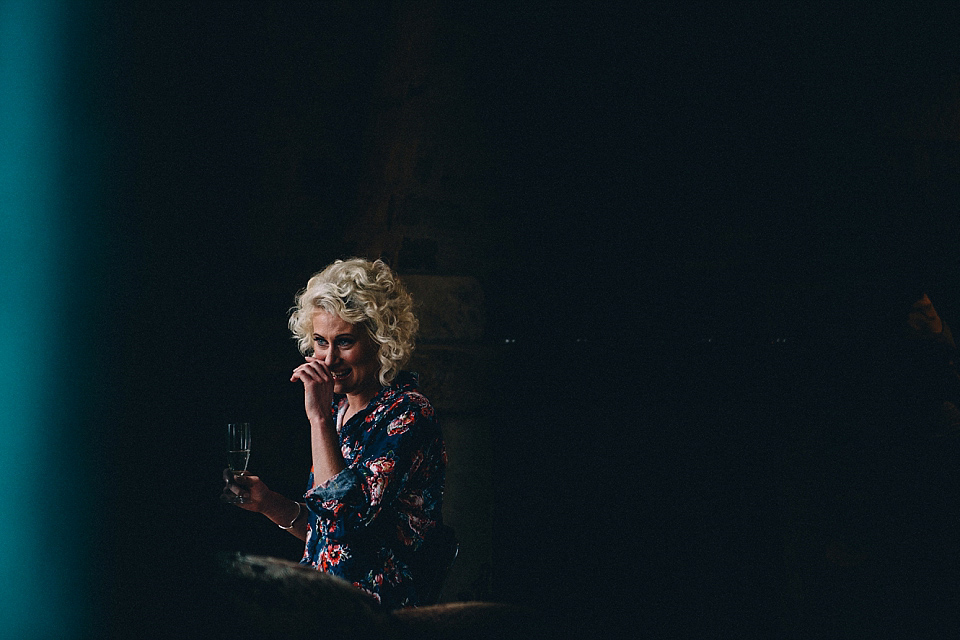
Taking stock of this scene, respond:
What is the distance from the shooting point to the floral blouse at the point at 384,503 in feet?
6.23

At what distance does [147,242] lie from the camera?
104cm

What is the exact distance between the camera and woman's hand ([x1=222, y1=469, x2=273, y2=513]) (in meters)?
2.00

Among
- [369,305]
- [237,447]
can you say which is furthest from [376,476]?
[369,305]

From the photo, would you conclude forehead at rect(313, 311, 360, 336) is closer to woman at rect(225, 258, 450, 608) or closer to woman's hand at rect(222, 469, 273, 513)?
woman at rect(225, 258, 450, 608)

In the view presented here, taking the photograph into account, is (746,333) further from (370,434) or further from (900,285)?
(370,434)

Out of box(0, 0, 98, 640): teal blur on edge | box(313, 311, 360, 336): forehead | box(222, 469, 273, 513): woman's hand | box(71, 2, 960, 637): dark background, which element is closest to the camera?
box(0, 0, 98, 640): teal blur on edge

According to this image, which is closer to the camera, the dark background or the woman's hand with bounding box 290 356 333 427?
the woman's hand with bounding box 290 356 333 427

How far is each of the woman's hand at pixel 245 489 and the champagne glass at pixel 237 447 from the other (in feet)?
0.04

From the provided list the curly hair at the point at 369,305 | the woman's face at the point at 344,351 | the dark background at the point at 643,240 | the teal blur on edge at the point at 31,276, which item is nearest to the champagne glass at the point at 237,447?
the woman's face at the point at 344,351

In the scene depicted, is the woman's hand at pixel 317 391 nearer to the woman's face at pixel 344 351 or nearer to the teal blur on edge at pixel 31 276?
the woman's face at pixel 344 351

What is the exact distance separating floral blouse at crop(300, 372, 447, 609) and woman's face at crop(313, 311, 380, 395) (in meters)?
0.11

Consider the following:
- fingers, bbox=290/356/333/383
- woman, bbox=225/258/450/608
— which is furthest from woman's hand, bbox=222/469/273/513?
fingers, bbox=290/356/333/383

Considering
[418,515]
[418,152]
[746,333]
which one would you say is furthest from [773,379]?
[418,515]

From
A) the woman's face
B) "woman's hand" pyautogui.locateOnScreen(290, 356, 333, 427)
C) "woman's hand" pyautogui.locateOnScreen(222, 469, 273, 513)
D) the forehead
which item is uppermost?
the forehead
